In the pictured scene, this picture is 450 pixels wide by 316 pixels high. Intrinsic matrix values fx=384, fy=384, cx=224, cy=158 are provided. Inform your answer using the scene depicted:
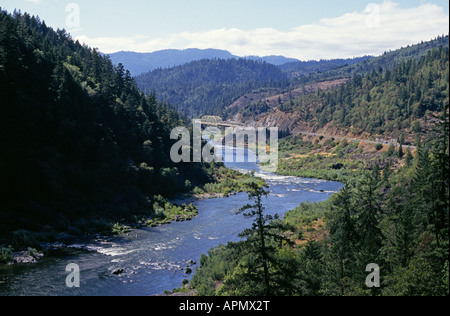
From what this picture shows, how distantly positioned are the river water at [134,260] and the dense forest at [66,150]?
7988 millimetres

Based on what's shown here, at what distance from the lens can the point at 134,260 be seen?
47531mm

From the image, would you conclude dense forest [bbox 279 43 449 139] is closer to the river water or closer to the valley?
the valley

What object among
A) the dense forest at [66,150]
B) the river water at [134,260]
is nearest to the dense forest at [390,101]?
the river water at [134,260]

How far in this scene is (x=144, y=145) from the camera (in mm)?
84562

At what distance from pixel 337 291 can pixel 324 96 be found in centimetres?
18172

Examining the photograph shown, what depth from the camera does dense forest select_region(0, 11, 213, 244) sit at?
186ft

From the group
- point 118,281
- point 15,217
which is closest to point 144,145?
point 15,217

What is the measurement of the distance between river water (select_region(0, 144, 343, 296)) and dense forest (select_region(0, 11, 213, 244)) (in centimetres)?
799

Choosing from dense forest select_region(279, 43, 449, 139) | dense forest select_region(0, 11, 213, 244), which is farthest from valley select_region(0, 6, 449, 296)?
dense forest select_region(279, 43, 449, 139)

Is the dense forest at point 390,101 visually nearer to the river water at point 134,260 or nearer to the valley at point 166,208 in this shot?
the valley at point 166,208

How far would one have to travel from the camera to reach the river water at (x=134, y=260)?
38062 millimetres

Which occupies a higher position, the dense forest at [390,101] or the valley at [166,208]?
the dense forest at [390,101]

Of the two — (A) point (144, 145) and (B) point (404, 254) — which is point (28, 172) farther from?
(B) point (404, 254)

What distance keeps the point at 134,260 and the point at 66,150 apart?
29.0 meters
